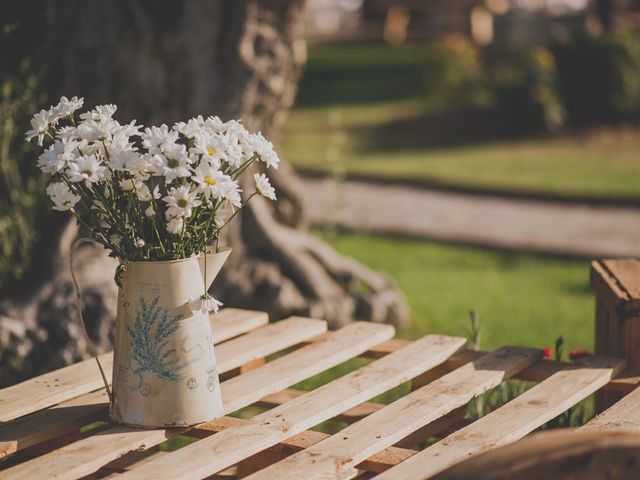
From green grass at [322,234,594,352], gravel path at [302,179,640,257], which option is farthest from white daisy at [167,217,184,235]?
gravel path at [302,179,640,257]

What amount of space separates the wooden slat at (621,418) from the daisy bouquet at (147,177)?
2.89 feet

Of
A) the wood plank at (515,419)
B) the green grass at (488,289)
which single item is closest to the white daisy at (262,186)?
the wood plank at (515,419)

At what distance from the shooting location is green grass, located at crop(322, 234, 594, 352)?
16.5 ft

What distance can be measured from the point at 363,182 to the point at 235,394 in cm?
753

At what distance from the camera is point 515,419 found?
2336 mm

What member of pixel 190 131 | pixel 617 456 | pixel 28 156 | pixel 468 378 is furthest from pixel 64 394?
pixel 28 156

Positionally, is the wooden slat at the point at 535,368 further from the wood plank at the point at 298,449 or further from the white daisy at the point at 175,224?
the white daisy at the point at 175,224

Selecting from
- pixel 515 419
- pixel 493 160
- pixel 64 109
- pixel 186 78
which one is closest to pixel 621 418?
pixel 515 419

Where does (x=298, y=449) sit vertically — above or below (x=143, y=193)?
below

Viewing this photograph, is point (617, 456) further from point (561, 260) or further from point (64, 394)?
point (561, 260)

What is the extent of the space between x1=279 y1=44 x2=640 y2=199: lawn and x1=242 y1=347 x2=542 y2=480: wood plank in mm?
3315

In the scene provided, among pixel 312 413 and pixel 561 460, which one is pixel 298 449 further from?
pixel 561 460

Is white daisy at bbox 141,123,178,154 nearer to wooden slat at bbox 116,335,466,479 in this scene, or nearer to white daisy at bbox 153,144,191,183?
white daisy at bbox 153,144,191,183

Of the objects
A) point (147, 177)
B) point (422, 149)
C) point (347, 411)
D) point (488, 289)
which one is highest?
point (147, 177)
